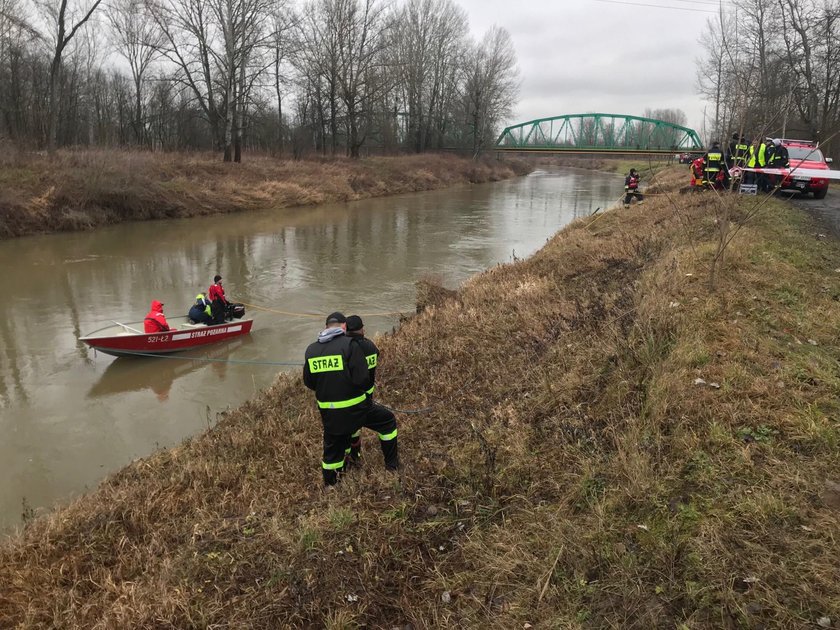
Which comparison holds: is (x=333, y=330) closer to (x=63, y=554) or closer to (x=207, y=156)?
(x=63, y=554)

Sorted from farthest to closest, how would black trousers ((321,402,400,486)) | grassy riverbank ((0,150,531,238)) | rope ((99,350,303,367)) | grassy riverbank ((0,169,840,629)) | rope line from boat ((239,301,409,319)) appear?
grassy riverbank ((0,150,531,238)) < rope line from boat ((239,301,409,319)) < rope ((99,350,303,367)) < black trousers ((321,402,400,486)) < grassy riverbank ((0,169,840,629))

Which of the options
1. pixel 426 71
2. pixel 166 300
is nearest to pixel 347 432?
pixel 166 300

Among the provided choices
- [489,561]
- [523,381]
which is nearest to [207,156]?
[523,381]

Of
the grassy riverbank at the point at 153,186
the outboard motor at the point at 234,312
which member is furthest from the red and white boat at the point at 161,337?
the grassy riverbank at the point at 153,186

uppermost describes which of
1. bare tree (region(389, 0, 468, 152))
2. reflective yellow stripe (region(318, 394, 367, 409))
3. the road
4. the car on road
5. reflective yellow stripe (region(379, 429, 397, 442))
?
bare tree (region(389, 0, 468, 152))

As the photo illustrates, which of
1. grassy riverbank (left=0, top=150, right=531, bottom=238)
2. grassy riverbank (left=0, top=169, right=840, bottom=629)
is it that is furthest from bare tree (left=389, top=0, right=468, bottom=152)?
grassy riverbank (left=0, top=169, right=840, bottom=629)

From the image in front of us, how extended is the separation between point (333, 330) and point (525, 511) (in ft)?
6.95

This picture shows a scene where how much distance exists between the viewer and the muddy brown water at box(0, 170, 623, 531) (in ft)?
23.6

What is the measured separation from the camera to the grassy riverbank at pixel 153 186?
2105 centimetres

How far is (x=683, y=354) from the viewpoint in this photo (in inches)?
193

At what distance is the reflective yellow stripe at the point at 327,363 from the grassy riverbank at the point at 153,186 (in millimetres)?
20535

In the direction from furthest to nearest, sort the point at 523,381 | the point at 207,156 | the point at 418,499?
1. the point at 207,156
2. the point at 523,381
3. the point at 418,499

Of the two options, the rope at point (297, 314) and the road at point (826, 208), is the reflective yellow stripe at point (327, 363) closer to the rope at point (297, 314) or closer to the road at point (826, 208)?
the rope at point (297, 314)

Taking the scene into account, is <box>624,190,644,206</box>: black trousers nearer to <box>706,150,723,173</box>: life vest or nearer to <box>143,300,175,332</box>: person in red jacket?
<box>706,150,723,173</box>: life vest
